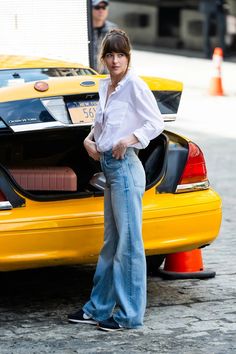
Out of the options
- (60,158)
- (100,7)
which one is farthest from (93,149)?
(100,7)

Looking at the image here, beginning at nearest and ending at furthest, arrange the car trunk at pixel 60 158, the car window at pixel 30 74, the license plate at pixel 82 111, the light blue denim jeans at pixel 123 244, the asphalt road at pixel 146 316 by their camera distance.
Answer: the asphalt road at pixel 146 316 → the light blue denim jeans at pixel 123 244 → the license plate at pixel 82 111 → the car trunk at pixel 60 158 → the car window at pixel 30 74

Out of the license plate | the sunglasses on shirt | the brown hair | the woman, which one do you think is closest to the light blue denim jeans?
the woman

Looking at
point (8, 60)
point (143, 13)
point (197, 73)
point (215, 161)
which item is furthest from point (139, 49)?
point (8, 60)

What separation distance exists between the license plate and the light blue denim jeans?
0.83 feet

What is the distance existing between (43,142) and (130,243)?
1.57 meters

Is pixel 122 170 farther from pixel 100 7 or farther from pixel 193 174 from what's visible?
pixel 100 7

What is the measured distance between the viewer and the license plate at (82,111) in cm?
614

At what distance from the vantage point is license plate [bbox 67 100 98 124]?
614cm

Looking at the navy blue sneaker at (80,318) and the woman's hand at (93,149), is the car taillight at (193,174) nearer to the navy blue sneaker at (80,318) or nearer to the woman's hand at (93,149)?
the woman's hand at (93,149)

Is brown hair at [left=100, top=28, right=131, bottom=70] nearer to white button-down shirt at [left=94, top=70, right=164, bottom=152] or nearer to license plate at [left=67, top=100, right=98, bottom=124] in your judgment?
white button-down shirt at [left=94, top=70, right=164, bottom=152]

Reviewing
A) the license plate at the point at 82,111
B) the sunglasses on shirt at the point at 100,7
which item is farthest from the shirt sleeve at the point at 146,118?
the sunglasses on shirt at the point at 100,7

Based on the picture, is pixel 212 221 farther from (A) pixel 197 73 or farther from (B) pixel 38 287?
(A) pixel 197 73

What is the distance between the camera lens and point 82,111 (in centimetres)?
620

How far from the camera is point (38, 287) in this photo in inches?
282
